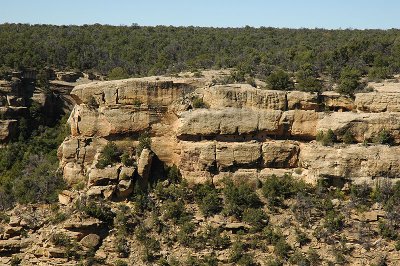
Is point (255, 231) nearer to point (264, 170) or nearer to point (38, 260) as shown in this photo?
point (264, 170)

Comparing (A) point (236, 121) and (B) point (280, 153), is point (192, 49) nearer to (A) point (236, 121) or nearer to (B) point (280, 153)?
(A) point (236, 121)

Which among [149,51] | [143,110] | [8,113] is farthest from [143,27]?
[143,110]

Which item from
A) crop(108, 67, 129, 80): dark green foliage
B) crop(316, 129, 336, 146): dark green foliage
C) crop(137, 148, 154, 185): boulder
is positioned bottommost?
crop(137, 148, 154, 185): boulder

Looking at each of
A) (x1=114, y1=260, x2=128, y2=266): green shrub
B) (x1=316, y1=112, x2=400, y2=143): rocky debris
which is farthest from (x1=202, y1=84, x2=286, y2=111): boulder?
(x1=114, y1=260, x2=128, y2=266): green shrub

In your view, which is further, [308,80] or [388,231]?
[308,80]

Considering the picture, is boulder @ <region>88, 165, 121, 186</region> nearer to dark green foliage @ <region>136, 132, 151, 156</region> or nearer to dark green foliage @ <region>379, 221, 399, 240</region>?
dark green foliage @ <region>136, 132, 151, 156</region>

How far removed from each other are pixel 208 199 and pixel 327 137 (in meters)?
8.47

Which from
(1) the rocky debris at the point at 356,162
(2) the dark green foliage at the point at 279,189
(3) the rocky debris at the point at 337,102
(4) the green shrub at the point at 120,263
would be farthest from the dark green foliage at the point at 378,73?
(4) the green shrub at the point at 120,263

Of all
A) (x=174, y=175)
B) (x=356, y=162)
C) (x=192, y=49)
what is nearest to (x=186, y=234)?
(x=174, y=175)

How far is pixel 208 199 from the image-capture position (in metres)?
36.5

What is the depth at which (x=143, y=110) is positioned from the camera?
39.5 meters

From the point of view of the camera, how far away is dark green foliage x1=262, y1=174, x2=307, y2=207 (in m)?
36.8

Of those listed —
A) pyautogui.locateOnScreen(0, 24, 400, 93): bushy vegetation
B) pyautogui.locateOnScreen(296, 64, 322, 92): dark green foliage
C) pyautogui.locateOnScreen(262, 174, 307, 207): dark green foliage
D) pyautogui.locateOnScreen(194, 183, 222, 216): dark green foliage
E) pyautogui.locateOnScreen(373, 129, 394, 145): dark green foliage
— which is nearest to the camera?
pyautogui.locateOnScreen(194, 183, 222, 216): dark green foliage

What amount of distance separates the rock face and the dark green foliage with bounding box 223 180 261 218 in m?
1.30
